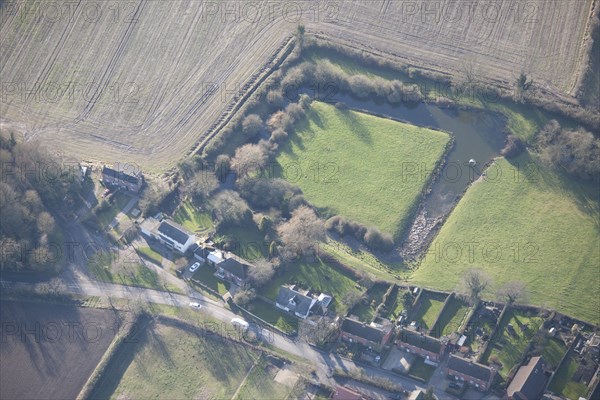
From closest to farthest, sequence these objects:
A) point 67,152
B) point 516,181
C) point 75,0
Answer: point 516,181 → point 67,152 → point 75,0

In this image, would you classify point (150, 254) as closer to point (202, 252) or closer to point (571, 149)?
point (202, 252)

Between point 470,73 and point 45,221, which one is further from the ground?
point 470,73

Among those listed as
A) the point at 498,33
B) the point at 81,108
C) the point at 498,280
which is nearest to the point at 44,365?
the point at 81,108

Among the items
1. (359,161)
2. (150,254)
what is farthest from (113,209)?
(359,161)

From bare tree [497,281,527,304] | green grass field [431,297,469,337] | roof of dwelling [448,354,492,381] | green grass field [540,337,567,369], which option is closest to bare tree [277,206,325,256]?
green grass field [431,297,469,337]

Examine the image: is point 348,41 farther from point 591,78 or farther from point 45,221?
point 45,221

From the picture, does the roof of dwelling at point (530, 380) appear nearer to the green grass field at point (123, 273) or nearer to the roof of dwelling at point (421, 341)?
the roof of dwelling at point (421, 341)

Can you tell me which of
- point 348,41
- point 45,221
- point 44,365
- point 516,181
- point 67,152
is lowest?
point 44,365

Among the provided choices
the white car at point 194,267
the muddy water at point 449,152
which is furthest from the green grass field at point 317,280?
the white car at point 194,267
